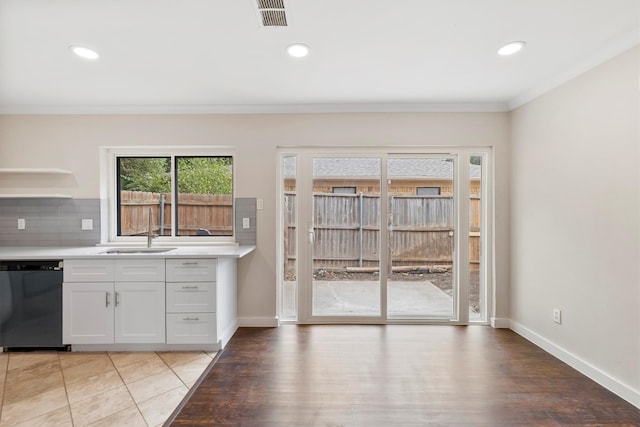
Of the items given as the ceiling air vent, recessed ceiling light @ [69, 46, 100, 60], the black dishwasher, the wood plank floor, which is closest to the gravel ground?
the wood plank floor

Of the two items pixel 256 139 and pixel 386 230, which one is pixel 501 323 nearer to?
pixel 386 230

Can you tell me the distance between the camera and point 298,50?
2215 millimetres

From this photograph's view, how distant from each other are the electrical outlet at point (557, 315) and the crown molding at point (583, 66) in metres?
1.86

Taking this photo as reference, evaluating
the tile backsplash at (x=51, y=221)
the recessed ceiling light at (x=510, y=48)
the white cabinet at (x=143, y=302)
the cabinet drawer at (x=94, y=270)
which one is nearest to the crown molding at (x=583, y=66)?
the recessed ceiling light at (x=510, y=48)

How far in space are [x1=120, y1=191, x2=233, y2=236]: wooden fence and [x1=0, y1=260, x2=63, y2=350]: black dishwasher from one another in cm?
89

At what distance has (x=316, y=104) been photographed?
3332mm

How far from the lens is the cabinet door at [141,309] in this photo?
278cm

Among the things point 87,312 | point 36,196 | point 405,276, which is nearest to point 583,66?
point 405,276

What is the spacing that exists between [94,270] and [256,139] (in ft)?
6.26

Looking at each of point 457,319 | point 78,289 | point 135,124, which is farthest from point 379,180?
point 78,289

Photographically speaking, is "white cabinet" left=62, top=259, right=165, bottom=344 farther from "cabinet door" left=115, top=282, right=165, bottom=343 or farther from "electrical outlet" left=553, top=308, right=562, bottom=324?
"electrical outlet" left=553, top=308, right=562, bottom=324

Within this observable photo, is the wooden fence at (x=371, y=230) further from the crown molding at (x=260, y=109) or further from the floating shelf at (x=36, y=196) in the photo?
the floating shelf at (x=36, y=196)

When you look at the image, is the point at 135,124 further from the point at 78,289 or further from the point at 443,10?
the point at 443,10

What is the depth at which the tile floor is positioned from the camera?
1946mm
